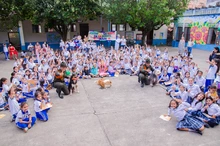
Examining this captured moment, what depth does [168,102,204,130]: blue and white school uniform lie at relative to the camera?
432 cm

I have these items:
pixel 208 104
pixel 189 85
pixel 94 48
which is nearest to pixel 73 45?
pixel 94 48

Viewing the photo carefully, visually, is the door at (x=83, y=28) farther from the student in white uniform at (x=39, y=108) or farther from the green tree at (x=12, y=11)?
the student in white uniform at (x=39, y=108)

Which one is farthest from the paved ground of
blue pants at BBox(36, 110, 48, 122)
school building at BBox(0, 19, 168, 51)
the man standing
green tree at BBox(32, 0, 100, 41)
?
school building at BBox(0, 19, 168, 51)

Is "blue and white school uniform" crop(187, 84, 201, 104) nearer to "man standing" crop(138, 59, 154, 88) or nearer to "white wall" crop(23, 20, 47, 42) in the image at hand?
"man standing" crop(138, 59, 154, 88)

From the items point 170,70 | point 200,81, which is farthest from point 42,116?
point 170,70

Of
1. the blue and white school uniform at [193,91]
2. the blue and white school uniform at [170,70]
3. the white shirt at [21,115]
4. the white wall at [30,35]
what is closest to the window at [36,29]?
the white wall at [30,35]

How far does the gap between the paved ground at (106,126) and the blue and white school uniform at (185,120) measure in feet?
0.60

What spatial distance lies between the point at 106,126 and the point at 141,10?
12999 mm

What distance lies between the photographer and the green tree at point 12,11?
1348 cm

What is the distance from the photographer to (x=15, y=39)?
773 inches

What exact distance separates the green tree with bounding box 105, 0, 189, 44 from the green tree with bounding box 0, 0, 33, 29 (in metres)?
6.83

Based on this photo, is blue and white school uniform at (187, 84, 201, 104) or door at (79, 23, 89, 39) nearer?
blue and white school uniform at (187, 84, 201, 104)

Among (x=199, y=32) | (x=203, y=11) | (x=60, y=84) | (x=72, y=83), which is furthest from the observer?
(x=199, y=32)

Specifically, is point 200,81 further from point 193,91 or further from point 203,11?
point 203,11
